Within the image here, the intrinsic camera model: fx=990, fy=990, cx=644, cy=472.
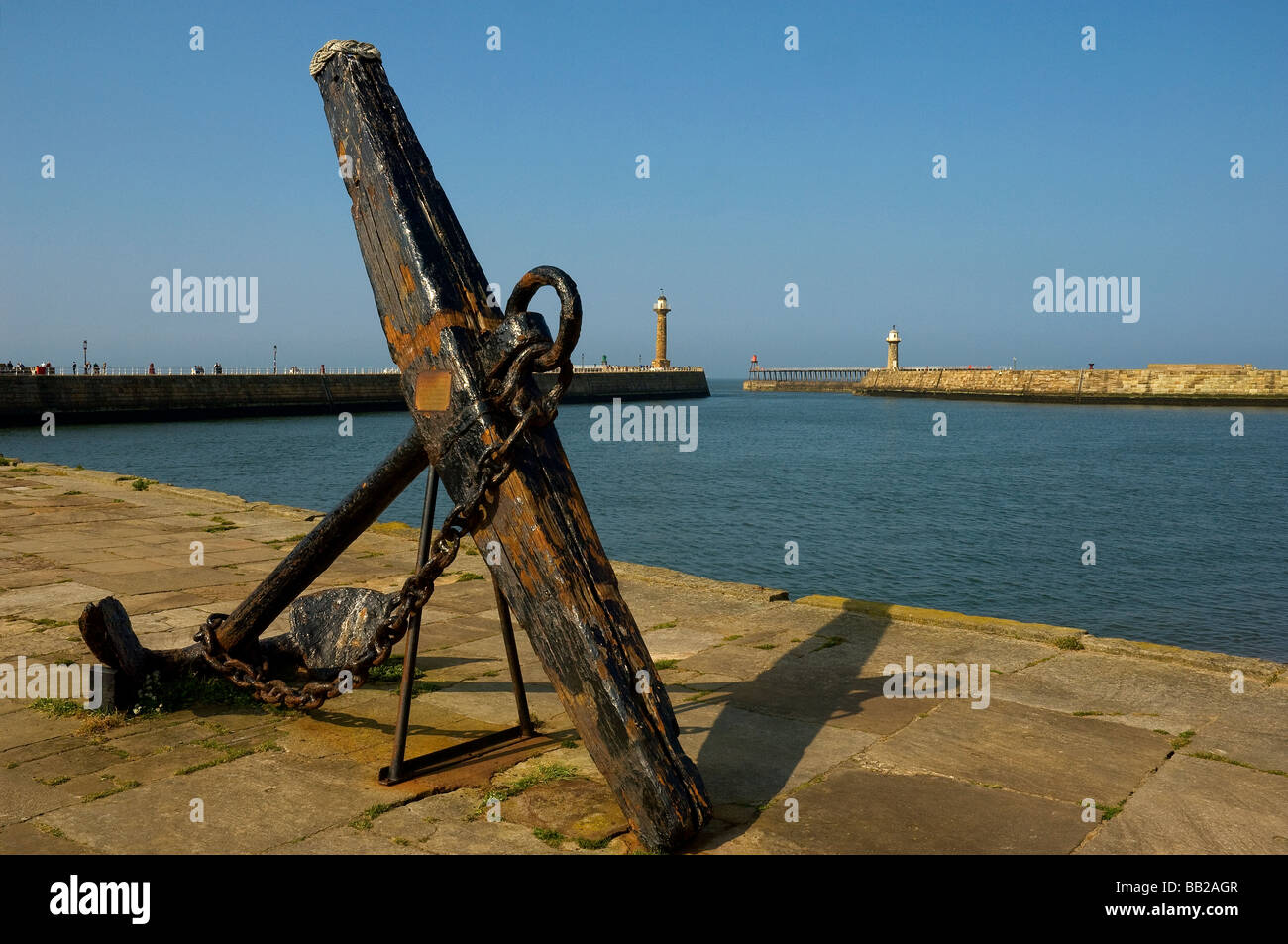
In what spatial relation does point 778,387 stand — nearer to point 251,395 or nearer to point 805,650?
point 251,395

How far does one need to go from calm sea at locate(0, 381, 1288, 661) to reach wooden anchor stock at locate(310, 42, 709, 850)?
10276 millimetres

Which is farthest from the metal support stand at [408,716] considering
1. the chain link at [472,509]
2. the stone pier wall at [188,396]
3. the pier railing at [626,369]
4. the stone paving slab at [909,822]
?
the pier railing at [626,369]

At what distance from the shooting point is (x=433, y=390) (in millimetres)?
3127

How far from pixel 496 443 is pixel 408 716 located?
1428 millimetres

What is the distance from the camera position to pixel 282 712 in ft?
14.9

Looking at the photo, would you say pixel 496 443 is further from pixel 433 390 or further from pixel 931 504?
pixel 931 504

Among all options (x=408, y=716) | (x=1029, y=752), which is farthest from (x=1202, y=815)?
(x=408, y=716)

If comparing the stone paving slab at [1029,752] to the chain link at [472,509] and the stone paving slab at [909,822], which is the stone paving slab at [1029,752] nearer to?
the stone paving slab at [909,822]

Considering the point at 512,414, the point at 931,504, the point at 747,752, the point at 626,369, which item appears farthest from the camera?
the point at 626,369

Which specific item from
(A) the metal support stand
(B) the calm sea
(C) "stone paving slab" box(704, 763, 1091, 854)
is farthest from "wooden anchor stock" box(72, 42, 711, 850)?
(B) the calm sea

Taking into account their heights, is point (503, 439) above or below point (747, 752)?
above

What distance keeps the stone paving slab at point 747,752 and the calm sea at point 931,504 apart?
7.07 meters

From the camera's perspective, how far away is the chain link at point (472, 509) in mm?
2893
